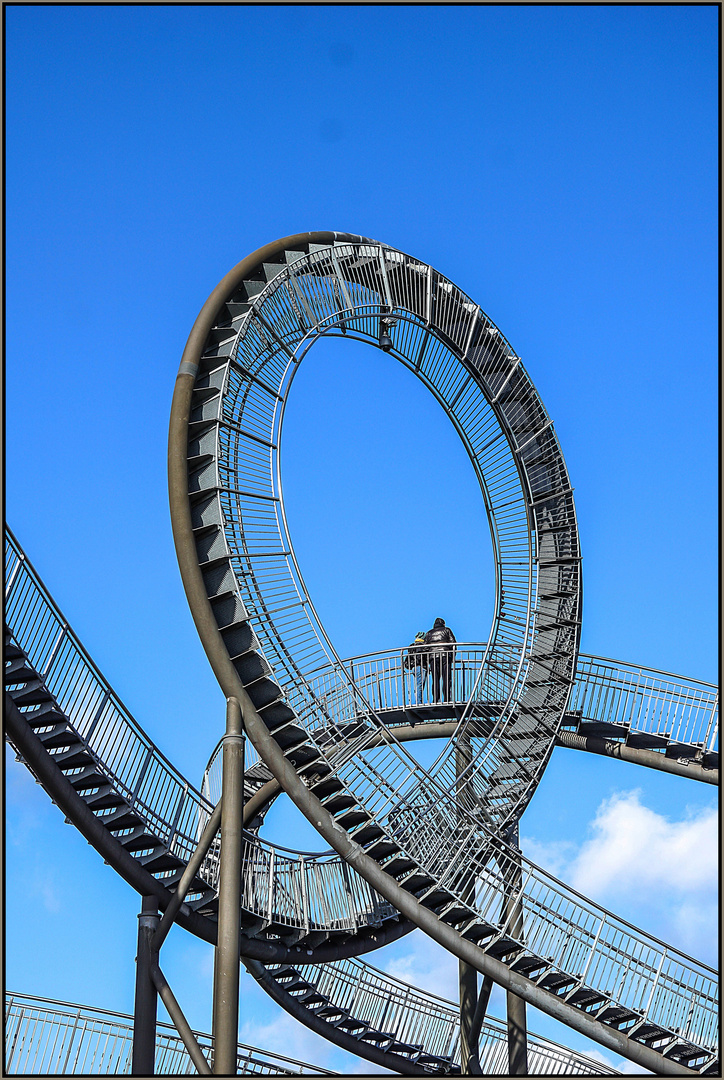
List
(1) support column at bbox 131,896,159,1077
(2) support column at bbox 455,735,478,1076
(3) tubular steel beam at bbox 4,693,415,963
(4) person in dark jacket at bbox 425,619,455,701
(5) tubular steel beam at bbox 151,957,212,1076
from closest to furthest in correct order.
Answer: (5) tubular steel beam at bbox 151,957,212,1076 → (3) tubular steel beam at bbox 4,693,415,963 → (1) support column at bbox 131,896,159,1077 → (2) support column at bbox 455,735,478,1076 → (4) person in dark jacket at bbox 425,619,455,701

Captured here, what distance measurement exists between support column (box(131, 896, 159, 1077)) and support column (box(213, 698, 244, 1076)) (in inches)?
92.1

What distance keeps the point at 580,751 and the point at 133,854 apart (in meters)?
7.34

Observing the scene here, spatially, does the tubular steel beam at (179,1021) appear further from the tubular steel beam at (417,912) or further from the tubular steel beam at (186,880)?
the tubular steel beam at (417,912)

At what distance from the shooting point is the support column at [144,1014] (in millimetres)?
15570

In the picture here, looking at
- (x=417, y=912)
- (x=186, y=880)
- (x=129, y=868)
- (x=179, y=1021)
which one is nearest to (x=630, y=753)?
(x=417, y=912)

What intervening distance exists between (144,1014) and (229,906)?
2.72 meters

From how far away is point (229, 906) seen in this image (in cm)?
1418

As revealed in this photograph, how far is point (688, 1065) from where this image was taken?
15828 mm

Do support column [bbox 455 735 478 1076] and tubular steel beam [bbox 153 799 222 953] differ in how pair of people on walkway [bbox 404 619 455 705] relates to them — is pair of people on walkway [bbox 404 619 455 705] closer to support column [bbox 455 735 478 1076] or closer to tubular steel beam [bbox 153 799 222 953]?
support column [bbox 455 735 478 1076]

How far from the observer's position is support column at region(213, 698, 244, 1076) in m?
13.4

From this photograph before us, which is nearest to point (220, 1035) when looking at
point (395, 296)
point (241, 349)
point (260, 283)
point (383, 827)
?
point (383, 827)

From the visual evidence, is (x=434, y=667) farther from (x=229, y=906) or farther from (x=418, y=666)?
(x=229, y=906)

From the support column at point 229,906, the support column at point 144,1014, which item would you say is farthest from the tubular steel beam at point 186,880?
the support column at point 229,906

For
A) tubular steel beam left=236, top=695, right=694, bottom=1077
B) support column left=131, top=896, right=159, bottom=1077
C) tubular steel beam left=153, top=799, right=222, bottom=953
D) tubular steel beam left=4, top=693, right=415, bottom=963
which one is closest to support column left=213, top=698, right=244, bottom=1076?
tubular steel beam left=236, top=695, right=694, bottom=1077
